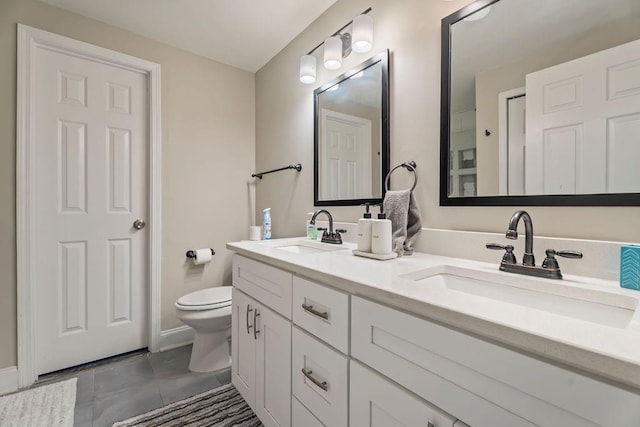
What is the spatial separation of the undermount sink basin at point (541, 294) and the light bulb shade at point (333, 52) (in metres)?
1.24

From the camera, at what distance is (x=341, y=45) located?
5.08ft

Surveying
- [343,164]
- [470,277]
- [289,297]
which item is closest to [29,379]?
[289,297]

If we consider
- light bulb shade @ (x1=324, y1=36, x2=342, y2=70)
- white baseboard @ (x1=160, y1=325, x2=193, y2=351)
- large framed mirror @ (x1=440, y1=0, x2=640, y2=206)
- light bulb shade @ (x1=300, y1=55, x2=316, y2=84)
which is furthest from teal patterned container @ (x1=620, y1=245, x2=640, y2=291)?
white baseboard @ (x1=160, y1=325, x2=193, y2=351)

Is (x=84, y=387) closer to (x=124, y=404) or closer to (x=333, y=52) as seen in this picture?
(x=124, y=404)

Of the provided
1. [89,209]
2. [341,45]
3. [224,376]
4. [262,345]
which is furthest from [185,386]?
[341,45]

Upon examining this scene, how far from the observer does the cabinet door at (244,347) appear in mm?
1276

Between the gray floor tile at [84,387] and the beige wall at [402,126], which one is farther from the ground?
the beige wall at [402,126]

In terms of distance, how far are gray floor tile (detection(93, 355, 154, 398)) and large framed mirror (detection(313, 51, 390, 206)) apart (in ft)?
4.91

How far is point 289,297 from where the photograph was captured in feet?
3.38

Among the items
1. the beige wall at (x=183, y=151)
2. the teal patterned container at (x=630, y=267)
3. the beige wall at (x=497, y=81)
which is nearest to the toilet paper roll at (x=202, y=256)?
the beige wall at (x=183, y=151)

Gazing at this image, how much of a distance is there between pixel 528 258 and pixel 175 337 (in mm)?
2249

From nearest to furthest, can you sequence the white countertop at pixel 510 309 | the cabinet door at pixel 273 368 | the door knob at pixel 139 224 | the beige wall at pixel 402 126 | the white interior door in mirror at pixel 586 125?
the white countertop at pixel 510 309
the white interior door in mirror at pixel 586 125
the beige wall at pixel 402 126
the cabinet door at pixel 273 368
the door knob at pixel 139 224

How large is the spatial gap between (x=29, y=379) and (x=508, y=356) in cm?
240

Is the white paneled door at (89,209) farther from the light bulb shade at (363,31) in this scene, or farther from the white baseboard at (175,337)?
the light bulb shade at (363,31)
